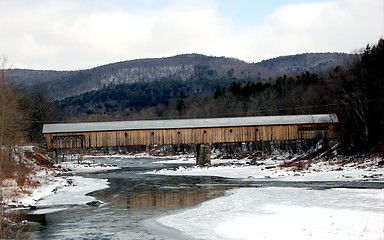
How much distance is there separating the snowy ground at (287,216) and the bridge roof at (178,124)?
28387 millimetres

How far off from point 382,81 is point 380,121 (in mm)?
3652

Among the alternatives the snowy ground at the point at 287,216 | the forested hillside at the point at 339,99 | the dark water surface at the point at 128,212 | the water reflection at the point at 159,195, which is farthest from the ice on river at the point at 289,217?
the forested hillside at the point at 339,99

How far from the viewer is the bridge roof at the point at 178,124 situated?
2172 inches

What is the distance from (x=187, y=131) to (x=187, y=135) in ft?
1.40

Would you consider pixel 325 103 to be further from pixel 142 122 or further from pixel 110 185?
pixel 110 185

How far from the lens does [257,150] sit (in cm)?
7644

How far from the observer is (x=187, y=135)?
5594cm

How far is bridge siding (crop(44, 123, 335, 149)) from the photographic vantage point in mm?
55188

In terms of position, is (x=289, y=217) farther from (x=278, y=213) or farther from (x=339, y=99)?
(x=339, y=99)

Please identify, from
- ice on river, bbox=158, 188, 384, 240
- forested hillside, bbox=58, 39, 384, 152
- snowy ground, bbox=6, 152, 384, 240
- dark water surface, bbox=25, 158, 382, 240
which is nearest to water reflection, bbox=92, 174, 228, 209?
dark water surface, bbox=25, 158, 382, 240

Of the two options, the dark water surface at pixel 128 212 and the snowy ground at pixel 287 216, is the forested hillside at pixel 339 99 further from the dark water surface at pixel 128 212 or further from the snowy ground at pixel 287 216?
the snowy ground at pixel 287 216

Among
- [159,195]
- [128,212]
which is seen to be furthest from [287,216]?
[159,195]

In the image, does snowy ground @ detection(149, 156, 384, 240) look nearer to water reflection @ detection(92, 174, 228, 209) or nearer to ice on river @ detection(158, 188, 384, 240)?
ice on river @ detection(158, 188, 384, 240)

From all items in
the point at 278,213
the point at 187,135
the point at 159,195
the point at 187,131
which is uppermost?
the point at 187,131
